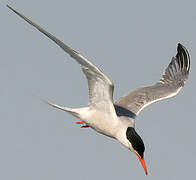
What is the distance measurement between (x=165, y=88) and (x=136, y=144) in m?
4.52

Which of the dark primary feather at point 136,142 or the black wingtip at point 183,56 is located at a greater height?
the black wingtip at point 183,56

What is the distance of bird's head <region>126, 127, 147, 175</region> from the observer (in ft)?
36.1

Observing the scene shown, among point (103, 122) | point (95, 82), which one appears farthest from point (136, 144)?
point (95, 82)

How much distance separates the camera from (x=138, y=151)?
436 inches

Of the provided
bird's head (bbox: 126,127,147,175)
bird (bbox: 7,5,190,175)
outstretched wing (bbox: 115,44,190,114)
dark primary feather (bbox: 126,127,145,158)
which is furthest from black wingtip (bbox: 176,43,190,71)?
dark primary feather (bbox: 126,127,145,158)

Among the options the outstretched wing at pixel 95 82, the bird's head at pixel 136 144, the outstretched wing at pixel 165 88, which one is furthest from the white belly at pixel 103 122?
the outstretched wing at pixel 165 88

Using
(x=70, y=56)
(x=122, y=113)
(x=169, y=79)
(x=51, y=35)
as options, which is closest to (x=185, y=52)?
(x=169, y=79)

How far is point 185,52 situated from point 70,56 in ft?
23.5

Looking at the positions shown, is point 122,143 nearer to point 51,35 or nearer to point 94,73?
point 94,73

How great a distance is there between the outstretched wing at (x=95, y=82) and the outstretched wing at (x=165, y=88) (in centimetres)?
205

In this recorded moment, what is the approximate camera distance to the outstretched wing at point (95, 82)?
9.45 metres

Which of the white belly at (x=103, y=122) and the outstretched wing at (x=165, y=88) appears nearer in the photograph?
the white belly at (x=103, y=122)

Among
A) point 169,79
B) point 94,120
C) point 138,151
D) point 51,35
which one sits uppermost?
point 169,79

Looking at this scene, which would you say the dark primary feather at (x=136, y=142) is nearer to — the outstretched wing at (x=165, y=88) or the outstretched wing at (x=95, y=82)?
the outstretched wing at (x=95, y=82)
